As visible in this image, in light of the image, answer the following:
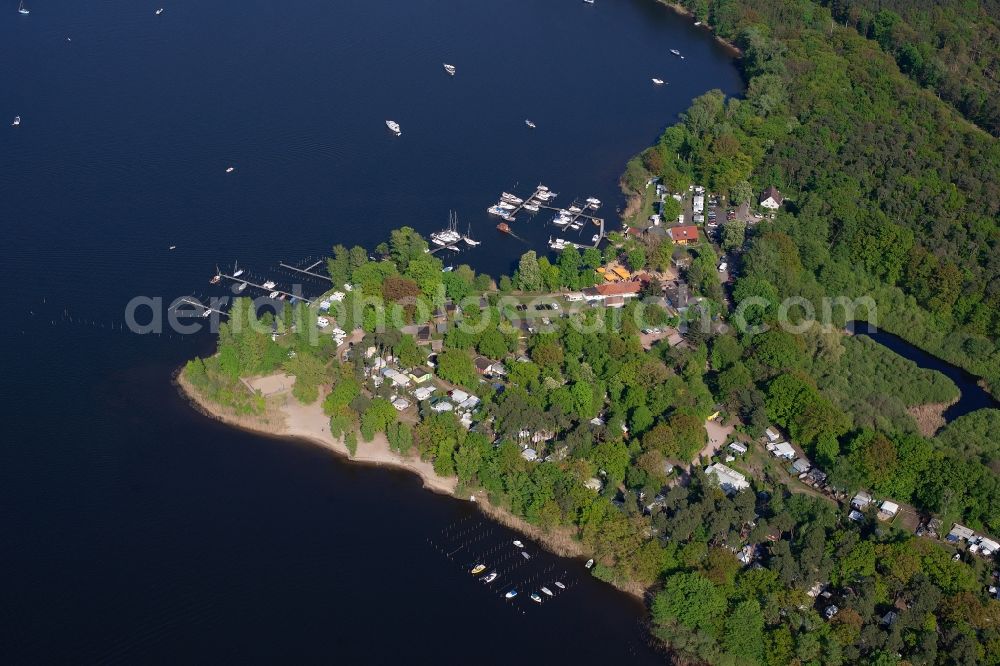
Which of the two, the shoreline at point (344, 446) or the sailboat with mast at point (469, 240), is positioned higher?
the sailboat with mast at point (469, 240)

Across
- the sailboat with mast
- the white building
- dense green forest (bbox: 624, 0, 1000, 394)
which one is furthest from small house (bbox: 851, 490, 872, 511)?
the sailboat with mast

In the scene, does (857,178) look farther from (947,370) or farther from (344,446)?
(344,446)

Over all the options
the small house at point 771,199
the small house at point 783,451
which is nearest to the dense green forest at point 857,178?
the small house at point 771,199

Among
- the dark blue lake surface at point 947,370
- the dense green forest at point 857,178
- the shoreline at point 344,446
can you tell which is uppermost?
the dense green forest at point 857,178

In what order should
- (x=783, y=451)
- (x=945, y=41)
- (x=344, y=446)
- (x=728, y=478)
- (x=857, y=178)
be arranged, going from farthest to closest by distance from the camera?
(x=945, y=41) → (x=857, y=178) → (x=344, y=446) → (x=783, y=451) → (x=728, y=478)

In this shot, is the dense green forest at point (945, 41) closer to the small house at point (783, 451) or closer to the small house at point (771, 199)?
the small house at point (771, 199)

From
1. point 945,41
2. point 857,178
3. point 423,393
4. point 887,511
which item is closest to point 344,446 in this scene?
point 423,393

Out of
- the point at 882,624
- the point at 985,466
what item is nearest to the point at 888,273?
the point at 985,466
